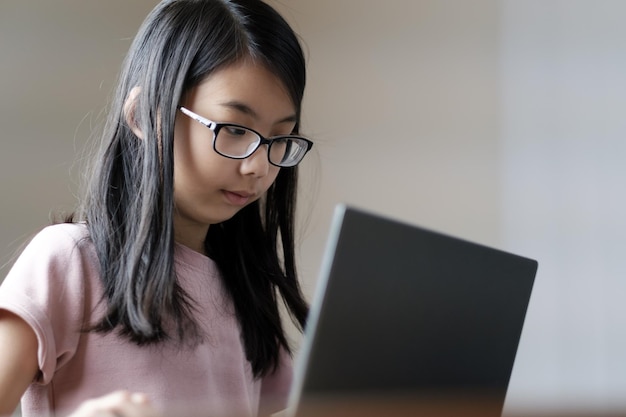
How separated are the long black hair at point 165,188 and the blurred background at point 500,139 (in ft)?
2.34

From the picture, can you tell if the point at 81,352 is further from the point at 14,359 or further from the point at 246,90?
the point at 246,90

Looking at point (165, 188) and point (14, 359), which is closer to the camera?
point (14, 359)

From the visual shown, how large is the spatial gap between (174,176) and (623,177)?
1367 millimetres

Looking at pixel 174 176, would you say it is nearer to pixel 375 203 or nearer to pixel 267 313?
pixel 267 313

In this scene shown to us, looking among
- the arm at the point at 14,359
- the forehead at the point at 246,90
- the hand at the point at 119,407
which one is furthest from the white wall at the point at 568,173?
the hand at the point at 119,407

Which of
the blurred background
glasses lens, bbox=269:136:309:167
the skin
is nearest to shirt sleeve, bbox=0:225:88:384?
the skin

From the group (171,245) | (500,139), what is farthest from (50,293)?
(500,139)

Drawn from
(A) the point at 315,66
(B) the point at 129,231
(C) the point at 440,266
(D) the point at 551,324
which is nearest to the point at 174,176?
(B) the point at 129,231

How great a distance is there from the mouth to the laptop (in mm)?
384

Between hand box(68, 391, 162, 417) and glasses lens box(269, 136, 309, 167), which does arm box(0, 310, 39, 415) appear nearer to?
hand box(68, 391, 162, 417)

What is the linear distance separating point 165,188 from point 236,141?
108mm

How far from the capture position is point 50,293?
2.94ft

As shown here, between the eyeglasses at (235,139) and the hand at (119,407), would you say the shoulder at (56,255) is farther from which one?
the hand at (119,407)

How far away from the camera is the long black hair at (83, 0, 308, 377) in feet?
3.18
